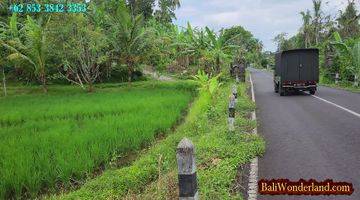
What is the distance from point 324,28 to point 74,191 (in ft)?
161

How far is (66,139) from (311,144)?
5.62 metres

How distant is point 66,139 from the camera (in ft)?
33.2

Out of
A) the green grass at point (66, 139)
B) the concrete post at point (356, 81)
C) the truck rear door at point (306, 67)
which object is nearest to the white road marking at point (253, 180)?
the green grass at point (66, 139)

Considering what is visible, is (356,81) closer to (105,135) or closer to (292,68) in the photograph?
(292,68)

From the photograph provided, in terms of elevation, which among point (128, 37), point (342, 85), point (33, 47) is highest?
point (128, 37)

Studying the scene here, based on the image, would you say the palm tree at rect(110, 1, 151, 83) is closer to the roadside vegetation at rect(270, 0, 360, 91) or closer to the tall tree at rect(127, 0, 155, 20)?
the roadside vegetation at rect(270, 0, 360, 91)

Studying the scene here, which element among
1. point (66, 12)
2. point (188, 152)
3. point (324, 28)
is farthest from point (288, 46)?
point (188, 152)

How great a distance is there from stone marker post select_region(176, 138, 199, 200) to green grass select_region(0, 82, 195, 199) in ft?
11.6

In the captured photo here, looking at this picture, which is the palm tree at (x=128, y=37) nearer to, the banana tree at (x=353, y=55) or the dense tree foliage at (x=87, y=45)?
the dense tree foliage at (x=87, y=45)

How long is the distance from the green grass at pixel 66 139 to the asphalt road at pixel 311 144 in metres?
3.10

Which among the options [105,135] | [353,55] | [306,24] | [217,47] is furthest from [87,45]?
[306,24]

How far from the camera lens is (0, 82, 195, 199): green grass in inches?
289

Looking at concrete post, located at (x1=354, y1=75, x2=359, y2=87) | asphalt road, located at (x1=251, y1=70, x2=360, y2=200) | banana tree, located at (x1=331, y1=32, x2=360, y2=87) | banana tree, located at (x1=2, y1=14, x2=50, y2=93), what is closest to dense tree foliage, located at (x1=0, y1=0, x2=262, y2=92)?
banana tree, located at (x1=2, y1=14, x2=50, y2=93)

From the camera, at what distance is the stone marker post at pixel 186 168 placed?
4.38 metres
